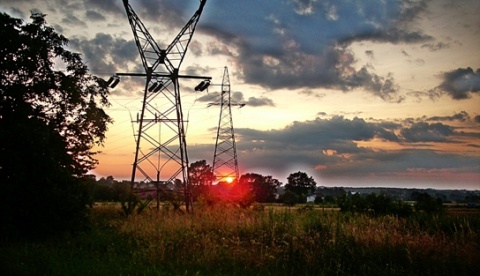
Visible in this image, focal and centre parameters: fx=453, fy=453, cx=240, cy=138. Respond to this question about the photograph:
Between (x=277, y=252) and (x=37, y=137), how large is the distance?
12.0 m

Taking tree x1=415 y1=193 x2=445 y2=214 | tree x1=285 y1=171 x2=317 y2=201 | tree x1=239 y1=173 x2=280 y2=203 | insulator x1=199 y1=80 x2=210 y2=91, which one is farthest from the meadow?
tree x1=285 y1=171 x2=317 y2=201

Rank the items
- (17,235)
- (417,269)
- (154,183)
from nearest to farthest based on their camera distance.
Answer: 1. (417,269)
2. (17,235)
3. (154,183)

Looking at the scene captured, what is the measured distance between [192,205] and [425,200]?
44.2 feet

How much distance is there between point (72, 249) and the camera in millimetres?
15656

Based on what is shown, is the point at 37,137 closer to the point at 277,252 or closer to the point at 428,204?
the point at 277,252

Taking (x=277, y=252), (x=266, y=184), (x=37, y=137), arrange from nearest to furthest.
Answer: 1. (x=277, y=252)
2. (x=37, y=137)
3. (x=266, y=184)

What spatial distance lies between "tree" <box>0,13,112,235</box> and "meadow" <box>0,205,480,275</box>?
301 centimetres

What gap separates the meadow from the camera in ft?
36.5

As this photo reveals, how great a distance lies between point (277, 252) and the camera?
1256cm

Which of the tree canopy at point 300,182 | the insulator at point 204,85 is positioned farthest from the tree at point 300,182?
the insulator at point 204,85

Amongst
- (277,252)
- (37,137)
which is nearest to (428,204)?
(277,252)

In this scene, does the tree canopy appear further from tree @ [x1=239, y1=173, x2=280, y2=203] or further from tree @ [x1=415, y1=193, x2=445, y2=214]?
tree @ [x1=415, y1=193, x2=445, y2=214]

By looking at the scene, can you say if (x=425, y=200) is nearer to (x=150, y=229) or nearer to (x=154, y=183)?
(x=150, y=229)

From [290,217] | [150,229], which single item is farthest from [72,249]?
[290,217]
